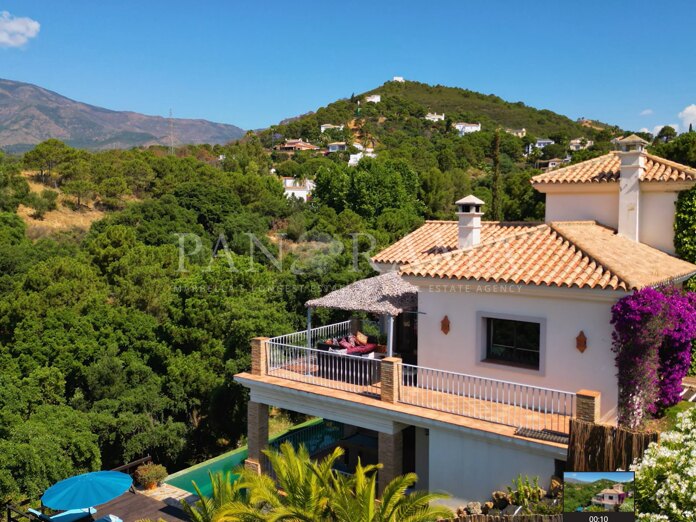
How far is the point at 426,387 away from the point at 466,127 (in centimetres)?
11808

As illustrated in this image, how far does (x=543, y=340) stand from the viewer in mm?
11781

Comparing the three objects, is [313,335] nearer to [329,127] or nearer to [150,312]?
[150,312]

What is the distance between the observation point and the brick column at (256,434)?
1405 centimetres

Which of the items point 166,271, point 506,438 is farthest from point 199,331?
point 506,438

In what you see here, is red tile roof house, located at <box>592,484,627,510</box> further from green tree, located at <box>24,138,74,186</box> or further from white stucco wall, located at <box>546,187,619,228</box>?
green tree, located at <box>24,138,74,186</box>

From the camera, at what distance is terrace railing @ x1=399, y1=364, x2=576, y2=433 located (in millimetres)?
10992

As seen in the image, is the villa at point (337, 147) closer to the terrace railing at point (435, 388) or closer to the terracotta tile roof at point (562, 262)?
the terrace railing at point (435, 388)

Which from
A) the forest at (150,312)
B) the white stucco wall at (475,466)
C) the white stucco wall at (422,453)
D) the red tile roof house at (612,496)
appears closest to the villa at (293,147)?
the forest at (150,312)

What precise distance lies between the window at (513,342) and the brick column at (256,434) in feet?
17.9

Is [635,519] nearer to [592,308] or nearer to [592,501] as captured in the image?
[592,501]

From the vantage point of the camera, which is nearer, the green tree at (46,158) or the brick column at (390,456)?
the brick column at (390,456)

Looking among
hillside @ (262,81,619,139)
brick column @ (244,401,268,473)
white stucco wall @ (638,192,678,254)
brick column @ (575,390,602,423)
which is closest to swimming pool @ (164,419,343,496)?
brick column @ (244,401,268,473)

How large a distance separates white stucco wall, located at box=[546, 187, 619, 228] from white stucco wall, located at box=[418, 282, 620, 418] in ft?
16.9

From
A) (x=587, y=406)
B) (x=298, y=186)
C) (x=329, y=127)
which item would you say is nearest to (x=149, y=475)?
(x=587, y=406)
